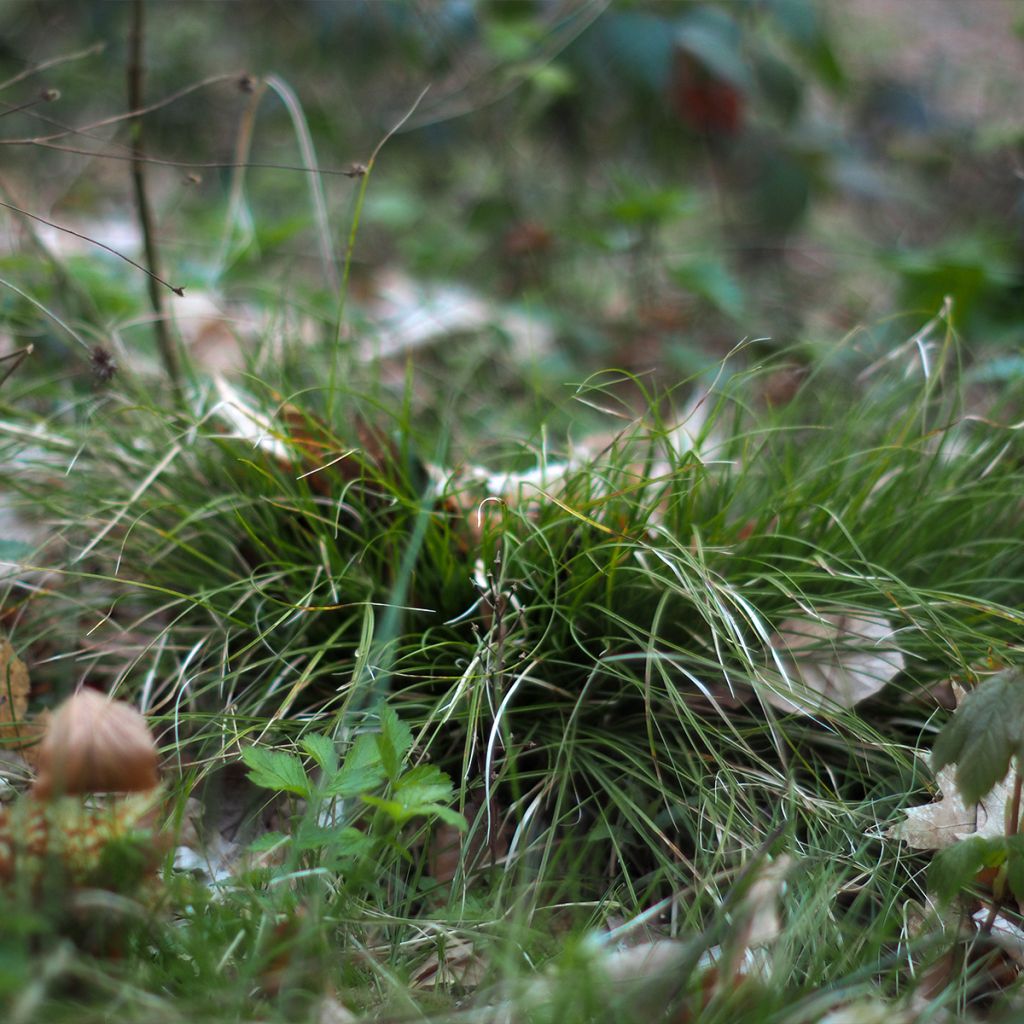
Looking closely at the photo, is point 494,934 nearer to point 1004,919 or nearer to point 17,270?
point 1004,919

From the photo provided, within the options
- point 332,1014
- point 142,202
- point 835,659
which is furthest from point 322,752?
point 142,202

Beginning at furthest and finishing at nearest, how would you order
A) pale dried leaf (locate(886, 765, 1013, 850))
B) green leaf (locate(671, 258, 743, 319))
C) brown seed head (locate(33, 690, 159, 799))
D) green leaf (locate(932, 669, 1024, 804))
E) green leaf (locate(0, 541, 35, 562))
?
green leaf (locate(671, 258, 743, 319)), green leaf (locate(0, 541, 35, 562)), pale dried leaf (locate(886, 765, 1013, 850)), green leaf (locate(932, 669, 1024, 804)), brown seed head (locate(33, 690, 159, 799))

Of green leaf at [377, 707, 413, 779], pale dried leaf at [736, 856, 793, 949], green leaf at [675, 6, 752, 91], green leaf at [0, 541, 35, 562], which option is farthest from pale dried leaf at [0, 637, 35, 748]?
green leaf at [675, 6, 752, 91]

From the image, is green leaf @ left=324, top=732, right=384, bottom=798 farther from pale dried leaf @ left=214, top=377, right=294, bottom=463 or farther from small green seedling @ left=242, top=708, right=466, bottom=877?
pale dried leaf @ left=214, top=377, right=294, bottom=463

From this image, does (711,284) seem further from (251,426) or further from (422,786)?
(422,786)

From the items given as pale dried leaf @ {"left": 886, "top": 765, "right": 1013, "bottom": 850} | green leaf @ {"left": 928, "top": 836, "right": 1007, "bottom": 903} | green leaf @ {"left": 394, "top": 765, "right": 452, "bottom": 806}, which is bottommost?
pale dried leaf @ {"left": 886, "top": 765, "right": 1013, "bottom": 850}

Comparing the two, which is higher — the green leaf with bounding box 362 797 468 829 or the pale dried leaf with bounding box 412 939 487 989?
the green leaf with bounding box 362 797 468 829

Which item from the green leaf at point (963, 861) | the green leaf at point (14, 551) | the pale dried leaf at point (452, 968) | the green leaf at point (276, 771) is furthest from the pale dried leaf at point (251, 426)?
the green leaf at point (963, 861)
